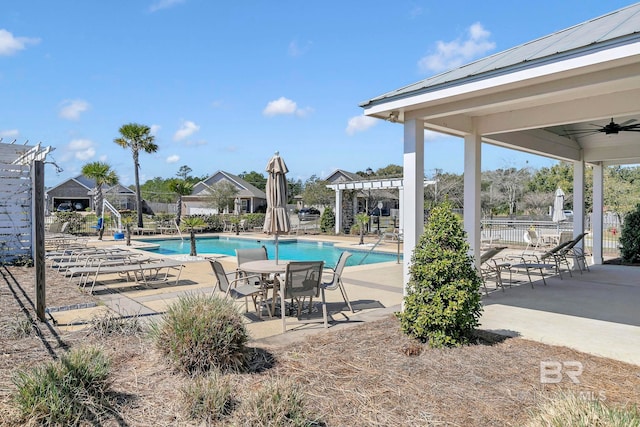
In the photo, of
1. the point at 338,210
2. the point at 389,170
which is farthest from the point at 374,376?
the point at 389,170

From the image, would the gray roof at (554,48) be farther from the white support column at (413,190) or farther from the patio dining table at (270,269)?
the patio dining table at (270,269)

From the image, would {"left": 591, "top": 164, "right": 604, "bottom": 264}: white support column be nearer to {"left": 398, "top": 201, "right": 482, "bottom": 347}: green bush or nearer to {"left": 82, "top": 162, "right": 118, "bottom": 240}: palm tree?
{"left": 398, "top": 201, "right": 482, "bottom": 347}: green bush

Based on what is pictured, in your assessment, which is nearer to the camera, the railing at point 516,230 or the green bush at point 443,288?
the green bush at point 443,288

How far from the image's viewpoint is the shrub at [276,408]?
8.77 feet

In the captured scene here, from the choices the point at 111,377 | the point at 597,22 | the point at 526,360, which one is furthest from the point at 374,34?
the point at 111,377

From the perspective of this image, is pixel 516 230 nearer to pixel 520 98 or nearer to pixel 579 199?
pixel 579 199

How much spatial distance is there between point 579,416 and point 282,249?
17.2 meters

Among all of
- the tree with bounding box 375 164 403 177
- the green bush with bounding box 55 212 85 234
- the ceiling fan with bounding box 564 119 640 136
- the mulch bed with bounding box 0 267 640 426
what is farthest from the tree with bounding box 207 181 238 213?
the mulch bed with bounding box 0 267 640 426

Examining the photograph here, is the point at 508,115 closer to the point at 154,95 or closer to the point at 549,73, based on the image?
the point at 549,73

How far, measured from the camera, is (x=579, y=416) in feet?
7.52

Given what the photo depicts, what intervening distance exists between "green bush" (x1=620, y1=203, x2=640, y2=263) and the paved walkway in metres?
2.29

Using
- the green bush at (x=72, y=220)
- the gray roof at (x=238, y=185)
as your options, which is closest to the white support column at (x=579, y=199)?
the green bush at (x=72, y=220)

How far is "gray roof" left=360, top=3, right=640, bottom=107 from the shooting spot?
3814 mm

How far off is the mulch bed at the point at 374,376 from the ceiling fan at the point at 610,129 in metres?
5.14
